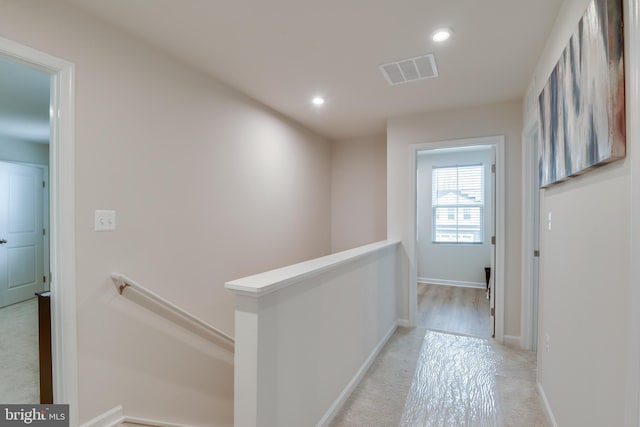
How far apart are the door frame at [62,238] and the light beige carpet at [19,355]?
785 mm

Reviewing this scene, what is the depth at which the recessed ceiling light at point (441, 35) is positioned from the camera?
1.97m

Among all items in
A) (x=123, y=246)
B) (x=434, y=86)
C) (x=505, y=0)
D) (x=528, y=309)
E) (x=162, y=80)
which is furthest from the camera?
(x=528, y=309)

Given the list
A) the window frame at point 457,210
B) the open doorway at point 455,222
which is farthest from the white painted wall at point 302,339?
the window frame at point 457,210

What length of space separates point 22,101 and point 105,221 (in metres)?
2.31

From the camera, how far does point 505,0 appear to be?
169 cm

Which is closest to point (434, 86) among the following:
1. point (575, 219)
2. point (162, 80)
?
point (575, 219)

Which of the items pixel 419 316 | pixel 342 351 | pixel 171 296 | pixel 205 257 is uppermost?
pixel 205 257

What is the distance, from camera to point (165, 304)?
215 cm

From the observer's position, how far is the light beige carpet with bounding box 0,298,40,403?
2285mm

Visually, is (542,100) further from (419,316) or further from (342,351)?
(419,316)

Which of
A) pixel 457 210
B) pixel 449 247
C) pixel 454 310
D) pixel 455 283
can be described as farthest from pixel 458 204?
pixel 454 310

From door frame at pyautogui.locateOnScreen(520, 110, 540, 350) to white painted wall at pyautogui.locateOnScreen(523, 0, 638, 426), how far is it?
103cm

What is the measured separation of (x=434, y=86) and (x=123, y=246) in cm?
288

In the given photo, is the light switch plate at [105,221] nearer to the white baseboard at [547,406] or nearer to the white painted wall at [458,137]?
the white painted wall at [458,137]
